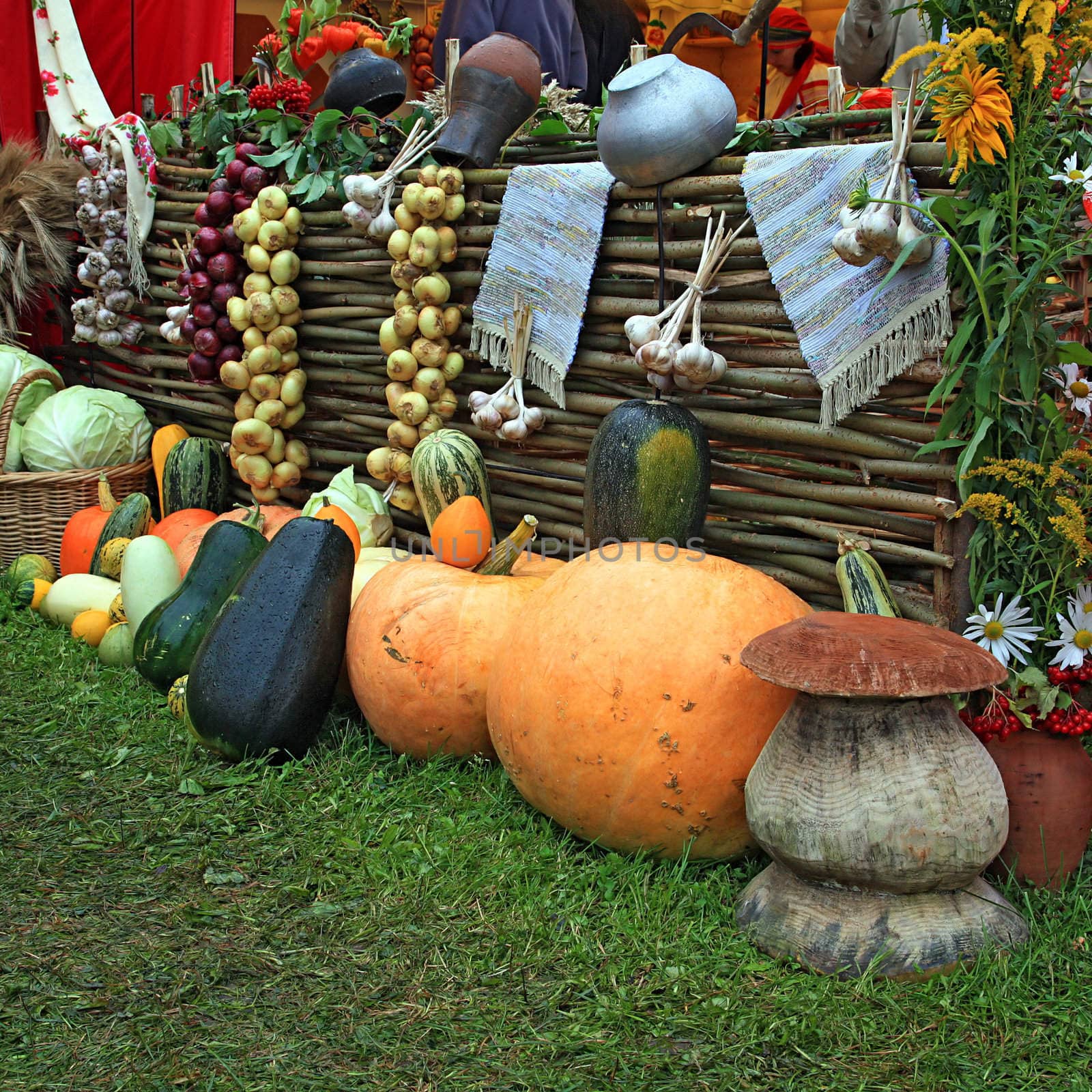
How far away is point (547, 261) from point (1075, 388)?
1.87m

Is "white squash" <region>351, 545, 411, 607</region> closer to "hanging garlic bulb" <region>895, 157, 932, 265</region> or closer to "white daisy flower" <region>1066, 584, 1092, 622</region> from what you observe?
"hanging garlic bulb" <region>895, 157, 932, 265</region>

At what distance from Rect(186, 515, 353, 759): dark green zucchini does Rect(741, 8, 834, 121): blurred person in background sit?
4954mm

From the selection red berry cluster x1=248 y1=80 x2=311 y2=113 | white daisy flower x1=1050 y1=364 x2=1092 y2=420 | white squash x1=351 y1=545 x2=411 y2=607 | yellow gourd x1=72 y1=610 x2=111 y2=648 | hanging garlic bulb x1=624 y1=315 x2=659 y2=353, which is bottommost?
yellow gourd x1=72 y1=610 x2=111 y2=648

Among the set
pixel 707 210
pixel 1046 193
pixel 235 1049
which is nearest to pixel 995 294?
pixel 1046 193

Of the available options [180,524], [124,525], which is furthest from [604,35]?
[124,525]

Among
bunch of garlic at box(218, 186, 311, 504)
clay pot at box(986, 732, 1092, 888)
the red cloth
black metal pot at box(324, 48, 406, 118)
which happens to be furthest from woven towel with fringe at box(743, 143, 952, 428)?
the red cloth

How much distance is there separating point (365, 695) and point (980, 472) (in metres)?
1.91

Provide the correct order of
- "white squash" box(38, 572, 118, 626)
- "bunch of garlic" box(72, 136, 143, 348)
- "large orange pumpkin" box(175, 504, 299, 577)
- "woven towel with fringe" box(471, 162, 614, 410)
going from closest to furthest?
"woven towel with fringe" box(471, 162, 614, 410) → "large orange pumpkin" box(175, 504, 299, 577) → "white squash" box(38, 572, 118, 626) → "bunch of garlic" box(72, 136, 143, 348)

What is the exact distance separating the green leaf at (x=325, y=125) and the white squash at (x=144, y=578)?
6.07ft

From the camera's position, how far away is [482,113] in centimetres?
418

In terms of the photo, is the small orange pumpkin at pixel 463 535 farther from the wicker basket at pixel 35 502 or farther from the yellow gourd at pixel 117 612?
the wicker basket at pixel 35 502

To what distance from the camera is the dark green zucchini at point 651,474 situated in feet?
11.1

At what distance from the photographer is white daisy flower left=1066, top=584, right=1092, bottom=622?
2.70 m

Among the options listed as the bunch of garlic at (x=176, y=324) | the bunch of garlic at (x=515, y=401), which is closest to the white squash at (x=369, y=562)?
the bunch of garlic at (x=515, y=401)
